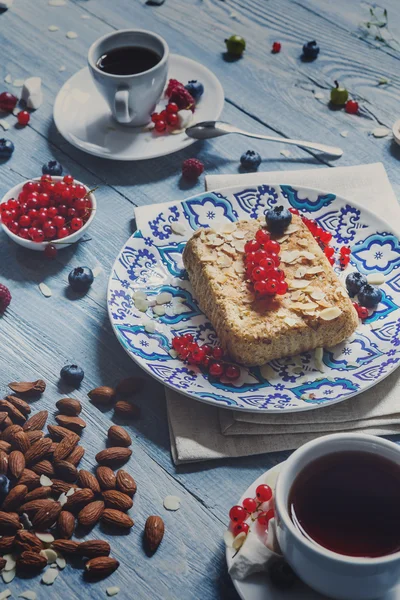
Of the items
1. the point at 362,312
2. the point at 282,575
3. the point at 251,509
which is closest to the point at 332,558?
the point at 282,575

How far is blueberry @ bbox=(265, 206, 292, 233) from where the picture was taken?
1954 millimetres

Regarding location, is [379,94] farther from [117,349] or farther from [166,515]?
[166,515]

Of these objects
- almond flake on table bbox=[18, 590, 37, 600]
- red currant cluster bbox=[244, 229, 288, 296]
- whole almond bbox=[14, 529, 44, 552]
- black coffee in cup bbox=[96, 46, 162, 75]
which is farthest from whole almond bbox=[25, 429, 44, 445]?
black coffee in cup bbox=[96, 46, 162, 75]

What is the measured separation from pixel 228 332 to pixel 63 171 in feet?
2.88

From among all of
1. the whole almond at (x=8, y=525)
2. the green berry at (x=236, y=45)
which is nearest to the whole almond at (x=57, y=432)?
the whole almond at (x=8, y=525)

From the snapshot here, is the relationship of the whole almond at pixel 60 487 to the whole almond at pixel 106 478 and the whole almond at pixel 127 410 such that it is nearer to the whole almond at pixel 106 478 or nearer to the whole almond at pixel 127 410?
the whole almond at pixel 106 478

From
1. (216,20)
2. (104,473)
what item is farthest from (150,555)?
(216,20)

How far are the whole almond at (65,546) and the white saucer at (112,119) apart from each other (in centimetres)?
117

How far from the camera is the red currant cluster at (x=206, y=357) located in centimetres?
177

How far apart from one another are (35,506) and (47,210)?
848 millimetres

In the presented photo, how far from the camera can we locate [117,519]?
1.59m

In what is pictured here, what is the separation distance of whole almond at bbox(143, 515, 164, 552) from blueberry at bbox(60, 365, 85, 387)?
40 centimetres

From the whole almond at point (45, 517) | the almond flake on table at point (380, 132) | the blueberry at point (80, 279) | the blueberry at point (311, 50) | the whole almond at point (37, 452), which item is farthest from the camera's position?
the blueberry at point (311, 50)

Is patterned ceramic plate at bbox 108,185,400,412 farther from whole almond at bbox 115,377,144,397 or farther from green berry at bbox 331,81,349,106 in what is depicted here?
green berry at bbox 331,81,349,106
